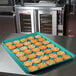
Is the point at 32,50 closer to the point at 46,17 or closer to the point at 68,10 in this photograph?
the point at 46,17

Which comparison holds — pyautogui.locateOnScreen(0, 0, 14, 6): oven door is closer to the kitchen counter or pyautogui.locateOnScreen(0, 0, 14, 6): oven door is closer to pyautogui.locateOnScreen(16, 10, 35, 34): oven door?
pyautogui.locateOnScreen(16, 10, 35, 34): oven door

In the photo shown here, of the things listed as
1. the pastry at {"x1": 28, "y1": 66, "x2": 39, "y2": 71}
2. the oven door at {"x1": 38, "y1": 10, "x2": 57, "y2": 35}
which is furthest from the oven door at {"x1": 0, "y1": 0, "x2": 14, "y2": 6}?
the pastry at {"x1": 28, "y1": 66, "x2": 39, "y2": 71}

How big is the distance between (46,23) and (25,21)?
54 cm

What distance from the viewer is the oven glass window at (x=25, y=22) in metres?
4.14

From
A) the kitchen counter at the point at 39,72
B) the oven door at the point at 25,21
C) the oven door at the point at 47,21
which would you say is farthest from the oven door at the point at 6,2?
the kitchen counter at the point at 39,72

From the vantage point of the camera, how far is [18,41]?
6.75 feet

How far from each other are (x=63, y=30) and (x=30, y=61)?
259 centimetres

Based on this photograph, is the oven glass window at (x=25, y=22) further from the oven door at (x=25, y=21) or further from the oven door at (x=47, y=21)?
the oven door at (x=47, y=21)

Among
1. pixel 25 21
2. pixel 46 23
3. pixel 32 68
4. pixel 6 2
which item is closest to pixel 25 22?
pixel 25 21

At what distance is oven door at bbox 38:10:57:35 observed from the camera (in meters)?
3.85

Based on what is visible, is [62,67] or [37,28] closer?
[62,67]

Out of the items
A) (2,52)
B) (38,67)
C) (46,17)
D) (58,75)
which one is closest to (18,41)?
(2,52)

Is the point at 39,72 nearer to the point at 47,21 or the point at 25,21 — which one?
the point at 47,21

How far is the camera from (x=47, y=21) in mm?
4027
